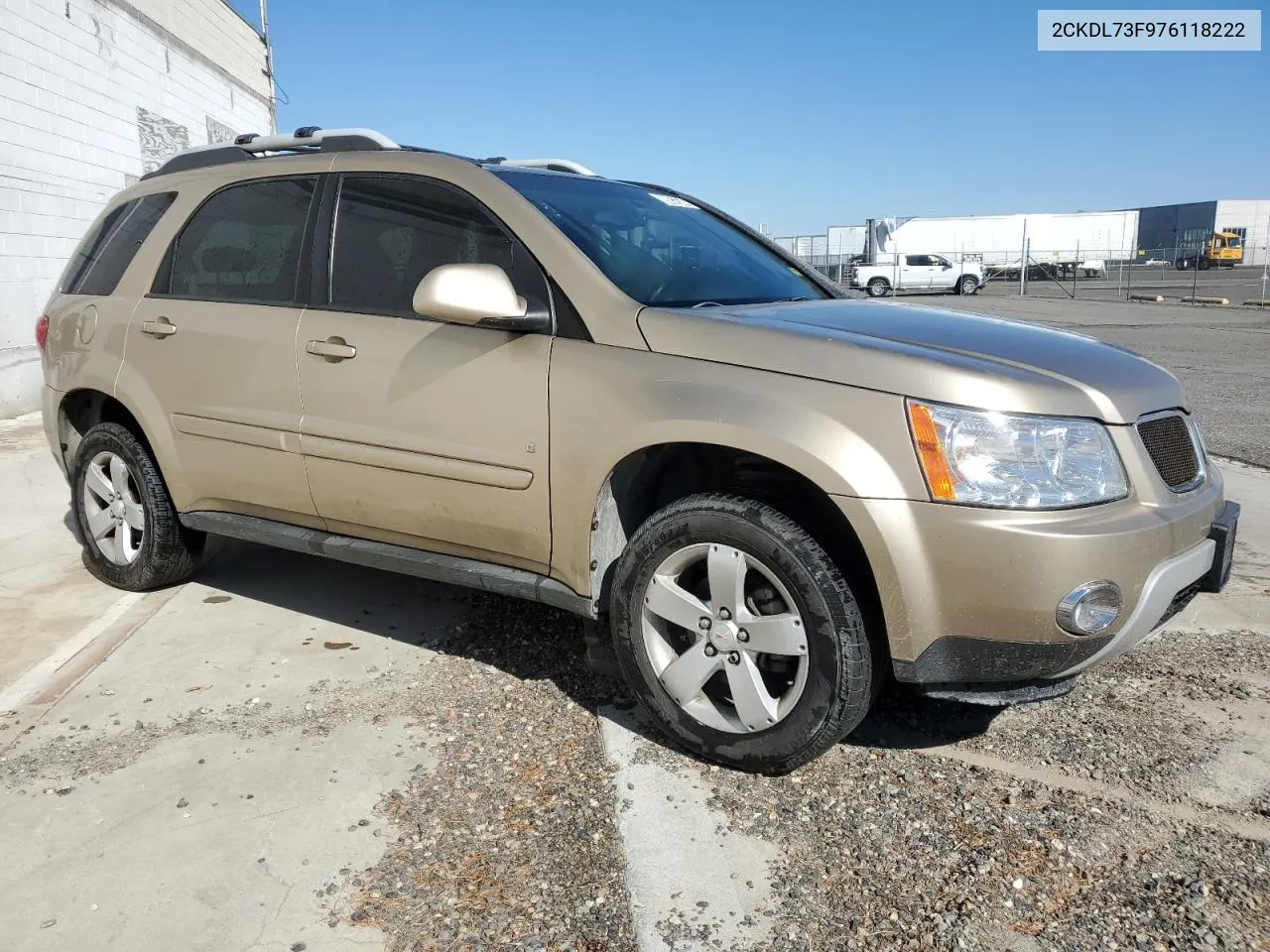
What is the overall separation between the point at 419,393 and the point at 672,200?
4.88ft

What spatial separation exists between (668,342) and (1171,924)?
73.6 inches

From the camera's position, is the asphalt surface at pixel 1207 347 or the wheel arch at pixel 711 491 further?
the asphalt surface at pixel 1207 347

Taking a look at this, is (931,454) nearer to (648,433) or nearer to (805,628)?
(805,628)

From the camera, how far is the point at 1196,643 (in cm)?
388

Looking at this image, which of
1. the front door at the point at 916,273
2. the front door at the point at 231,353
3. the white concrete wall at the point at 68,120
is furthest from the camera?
the front door at the point at 916,273

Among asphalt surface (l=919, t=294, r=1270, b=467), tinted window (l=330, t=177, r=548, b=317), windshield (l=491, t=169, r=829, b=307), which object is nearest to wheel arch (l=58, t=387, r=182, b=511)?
tinted window (l=330, t=177, r=548, b=317)

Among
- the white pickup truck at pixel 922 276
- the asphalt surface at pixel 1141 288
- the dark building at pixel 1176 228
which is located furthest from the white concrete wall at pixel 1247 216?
the white pickup truck at pixel 922 276

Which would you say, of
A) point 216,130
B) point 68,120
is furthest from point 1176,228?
point 68,120

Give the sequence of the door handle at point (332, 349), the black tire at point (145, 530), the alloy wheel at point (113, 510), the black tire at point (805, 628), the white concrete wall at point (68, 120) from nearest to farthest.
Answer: the black tire at point (805, 628) < the door handle at point (332, 349) < the black tire at point (145, 530) < the alloy wheel at point (113, 510) < the white concrete wall at point (68, 120)

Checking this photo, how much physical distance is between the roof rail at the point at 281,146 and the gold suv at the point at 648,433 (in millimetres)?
19

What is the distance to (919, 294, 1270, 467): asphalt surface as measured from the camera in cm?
808

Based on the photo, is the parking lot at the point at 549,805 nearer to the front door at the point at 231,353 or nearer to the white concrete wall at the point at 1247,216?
the front door at the point at 231,353

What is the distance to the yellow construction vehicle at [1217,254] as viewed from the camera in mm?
56188

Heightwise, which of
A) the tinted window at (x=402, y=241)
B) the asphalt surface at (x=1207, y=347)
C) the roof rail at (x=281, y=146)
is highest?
the roof rail at (x=281, y=146)
